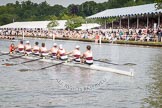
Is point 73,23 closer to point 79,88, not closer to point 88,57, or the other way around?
point 88,57

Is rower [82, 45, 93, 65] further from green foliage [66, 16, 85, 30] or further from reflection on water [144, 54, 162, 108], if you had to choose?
green foliage [66, 16, 85, 30]

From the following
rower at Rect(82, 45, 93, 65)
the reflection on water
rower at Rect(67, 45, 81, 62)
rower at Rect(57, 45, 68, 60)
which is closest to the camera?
the reflection on water

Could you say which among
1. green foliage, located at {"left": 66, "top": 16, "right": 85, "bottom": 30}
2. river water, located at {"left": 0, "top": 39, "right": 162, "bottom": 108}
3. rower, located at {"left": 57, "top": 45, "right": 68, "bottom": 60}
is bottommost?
river water, located at {"left": 0, "top": 39, "right": 162, "bottom": 108}

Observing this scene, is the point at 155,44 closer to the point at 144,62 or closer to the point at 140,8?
the point at 144,62

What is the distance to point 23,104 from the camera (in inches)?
659

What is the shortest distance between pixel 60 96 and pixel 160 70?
10066 mm

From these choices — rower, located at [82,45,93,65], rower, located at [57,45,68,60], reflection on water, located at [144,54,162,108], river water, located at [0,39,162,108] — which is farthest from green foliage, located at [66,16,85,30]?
Result: rower, located at [82,45,93,65]

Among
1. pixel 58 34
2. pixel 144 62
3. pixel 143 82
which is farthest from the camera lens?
pixel 58 34

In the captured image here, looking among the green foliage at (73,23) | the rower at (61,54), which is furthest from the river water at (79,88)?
the green foliage at (73,23)

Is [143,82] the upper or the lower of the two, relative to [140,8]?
lower

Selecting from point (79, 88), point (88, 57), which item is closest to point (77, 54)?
point (88, 57)

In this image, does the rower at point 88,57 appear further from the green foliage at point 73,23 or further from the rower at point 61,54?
the green foliage at point 73,23

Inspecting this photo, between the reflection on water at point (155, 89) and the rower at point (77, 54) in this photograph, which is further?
the rower at point (77, 54)

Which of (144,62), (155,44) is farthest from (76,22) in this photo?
(144,62)
